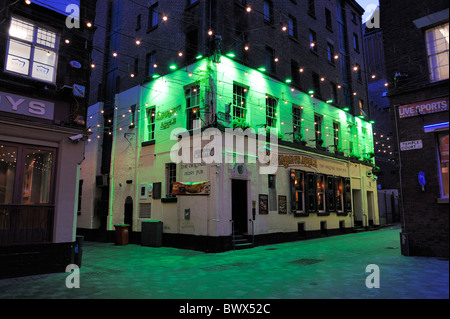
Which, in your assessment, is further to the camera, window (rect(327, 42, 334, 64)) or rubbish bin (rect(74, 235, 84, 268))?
window (rect(327, 42, 334, 64))

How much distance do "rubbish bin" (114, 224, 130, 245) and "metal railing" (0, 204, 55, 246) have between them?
7565mm

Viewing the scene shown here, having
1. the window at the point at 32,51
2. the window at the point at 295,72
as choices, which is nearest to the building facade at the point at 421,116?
the window at the point at 295,72

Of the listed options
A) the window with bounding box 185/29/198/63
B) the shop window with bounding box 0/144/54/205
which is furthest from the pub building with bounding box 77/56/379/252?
the shop window with bounding box 0/144/54/205

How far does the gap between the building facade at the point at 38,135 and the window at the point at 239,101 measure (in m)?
7.22

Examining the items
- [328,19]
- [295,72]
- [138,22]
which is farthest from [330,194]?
[138,22]

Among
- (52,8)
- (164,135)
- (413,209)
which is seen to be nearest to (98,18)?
(164,135)

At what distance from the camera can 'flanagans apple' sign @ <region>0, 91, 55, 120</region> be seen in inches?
356

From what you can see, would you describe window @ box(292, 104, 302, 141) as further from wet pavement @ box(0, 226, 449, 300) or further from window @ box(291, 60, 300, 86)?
wet pavement @ box(0, 226, 449, 300)

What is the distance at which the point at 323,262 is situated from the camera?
10188mm

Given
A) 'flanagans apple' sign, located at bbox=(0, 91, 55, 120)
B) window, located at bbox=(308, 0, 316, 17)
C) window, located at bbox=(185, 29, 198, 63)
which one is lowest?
'flanagans apple' sign, located at bbox=(0, 91, 55, 120)

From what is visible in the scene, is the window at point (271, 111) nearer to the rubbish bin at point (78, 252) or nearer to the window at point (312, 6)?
the window at point (312, 6)

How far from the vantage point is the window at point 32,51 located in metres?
9.51

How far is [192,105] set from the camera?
15797 mm

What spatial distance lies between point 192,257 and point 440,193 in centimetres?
878
